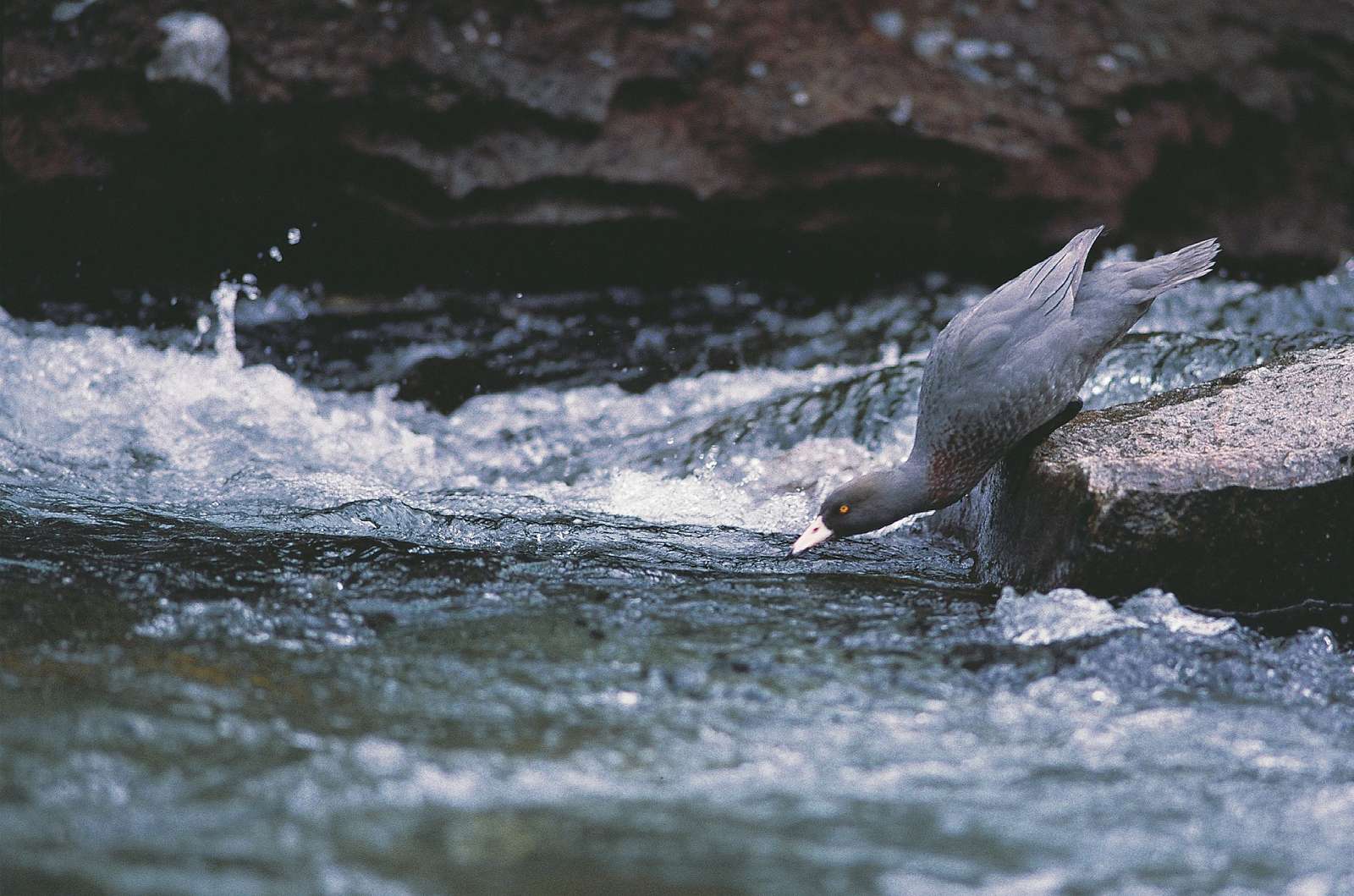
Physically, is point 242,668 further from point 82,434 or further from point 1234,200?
point 1234,200

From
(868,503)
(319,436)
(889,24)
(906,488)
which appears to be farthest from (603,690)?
(889,24)

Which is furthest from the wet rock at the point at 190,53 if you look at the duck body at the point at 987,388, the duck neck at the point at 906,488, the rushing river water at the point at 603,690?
the duck neck at the point at 906,488

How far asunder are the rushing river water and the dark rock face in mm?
1861

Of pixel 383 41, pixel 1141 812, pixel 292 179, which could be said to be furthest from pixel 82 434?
pixel 1141 812

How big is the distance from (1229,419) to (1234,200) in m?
5.20

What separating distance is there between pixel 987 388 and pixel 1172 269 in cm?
93

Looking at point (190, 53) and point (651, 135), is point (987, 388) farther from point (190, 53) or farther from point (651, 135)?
point (190, 53)

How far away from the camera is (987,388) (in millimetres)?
4070

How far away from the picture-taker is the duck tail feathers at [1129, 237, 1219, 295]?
4445 millimetres

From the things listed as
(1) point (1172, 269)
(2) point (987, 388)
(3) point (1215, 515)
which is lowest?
(3) point (1215, 515)

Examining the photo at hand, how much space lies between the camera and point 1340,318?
705 cm


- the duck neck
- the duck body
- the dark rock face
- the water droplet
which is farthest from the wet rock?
the duck neck

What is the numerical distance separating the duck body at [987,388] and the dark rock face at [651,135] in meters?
3.49

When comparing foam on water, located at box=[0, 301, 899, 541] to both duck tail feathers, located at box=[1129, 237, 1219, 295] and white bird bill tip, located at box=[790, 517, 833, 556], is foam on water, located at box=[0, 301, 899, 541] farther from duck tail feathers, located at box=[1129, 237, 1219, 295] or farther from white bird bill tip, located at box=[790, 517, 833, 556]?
duck tail feathers, located at box=[1129, 237, 1219, 295]
